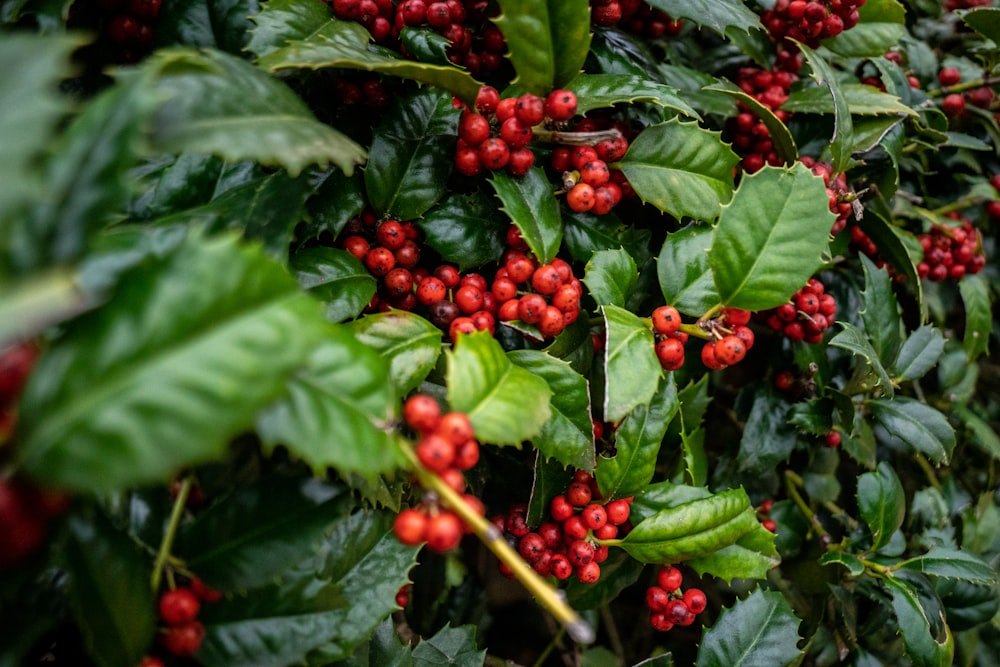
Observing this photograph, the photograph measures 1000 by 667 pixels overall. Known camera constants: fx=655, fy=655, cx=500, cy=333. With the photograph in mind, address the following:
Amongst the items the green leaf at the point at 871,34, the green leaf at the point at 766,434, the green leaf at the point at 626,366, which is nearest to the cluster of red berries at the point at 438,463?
the green leaf at the point at 626,366

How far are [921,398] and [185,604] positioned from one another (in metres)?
1.77

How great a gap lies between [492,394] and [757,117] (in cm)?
97

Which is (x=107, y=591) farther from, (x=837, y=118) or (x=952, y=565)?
(x=952, y=565)

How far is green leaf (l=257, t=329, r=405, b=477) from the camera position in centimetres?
60

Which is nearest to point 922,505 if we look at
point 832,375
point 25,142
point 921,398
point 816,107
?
point 921,398

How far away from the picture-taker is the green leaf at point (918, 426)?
1.37 meters

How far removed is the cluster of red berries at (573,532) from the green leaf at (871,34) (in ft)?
3.67

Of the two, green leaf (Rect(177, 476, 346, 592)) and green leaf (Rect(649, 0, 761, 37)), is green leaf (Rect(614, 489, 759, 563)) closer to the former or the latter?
green leaf (Rect(177, 476, 346, 592))

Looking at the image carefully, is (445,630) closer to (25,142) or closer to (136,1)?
(25,142)

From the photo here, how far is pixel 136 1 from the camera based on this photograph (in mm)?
1027

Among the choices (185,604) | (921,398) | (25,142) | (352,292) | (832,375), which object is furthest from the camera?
(921,398)

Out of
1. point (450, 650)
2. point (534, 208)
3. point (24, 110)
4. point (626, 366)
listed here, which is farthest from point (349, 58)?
point (450, 650)

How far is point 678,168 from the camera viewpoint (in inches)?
45.7

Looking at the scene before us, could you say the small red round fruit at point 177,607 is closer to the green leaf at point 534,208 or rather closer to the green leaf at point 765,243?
the green leaf at point 534,208
